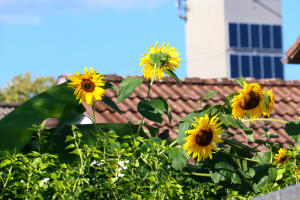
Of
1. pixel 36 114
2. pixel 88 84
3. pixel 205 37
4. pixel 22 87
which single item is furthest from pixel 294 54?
pixel 205 37

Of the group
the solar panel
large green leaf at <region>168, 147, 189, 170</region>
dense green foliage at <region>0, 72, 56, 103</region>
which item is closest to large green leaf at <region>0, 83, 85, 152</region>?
large green leaf at <region>168, 147, 189, 170</region>

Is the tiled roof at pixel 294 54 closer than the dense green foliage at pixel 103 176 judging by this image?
No

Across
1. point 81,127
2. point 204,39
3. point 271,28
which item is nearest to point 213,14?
point 204,39

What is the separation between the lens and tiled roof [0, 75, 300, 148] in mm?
7273

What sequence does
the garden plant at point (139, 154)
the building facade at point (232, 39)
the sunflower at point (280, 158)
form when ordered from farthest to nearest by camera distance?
the building facade at point (232, 39) → the sunflower at point (280, 158) → the garden plant at point (139, 154)

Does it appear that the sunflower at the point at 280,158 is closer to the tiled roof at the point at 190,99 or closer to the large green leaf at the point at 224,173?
the large green leaf at the point at 224,173

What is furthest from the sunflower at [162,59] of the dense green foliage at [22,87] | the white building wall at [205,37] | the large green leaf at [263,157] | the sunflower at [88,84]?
the white building wall at [205,37]

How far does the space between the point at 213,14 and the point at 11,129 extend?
49.0 metres

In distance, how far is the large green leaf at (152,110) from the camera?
3.82 m

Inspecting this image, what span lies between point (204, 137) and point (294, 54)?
32.3 feet

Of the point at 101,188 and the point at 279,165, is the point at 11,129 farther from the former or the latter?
the point at 279,165

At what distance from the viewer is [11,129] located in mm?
4160

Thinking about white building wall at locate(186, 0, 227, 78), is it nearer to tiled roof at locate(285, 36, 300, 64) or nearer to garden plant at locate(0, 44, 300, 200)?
tiled roof at locate(285, 36, 300, 64)

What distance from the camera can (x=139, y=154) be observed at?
355 centimetres
